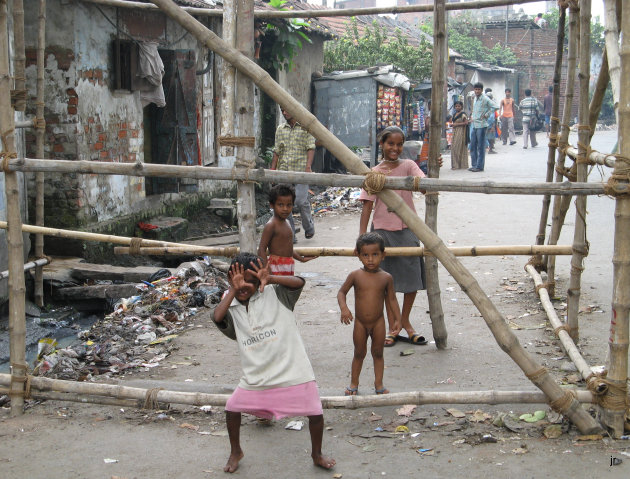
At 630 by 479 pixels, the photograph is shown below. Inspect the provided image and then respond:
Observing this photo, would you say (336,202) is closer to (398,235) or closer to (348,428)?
(398,235)

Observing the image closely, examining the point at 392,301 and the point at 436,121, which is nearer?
the point at 392,301

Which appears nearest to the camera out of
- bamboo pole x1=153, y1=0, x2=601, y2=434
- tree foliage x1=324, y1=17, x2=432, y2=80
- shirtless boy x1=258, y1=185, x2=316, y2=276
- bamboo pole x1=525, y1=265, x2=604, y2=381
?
bamboo pole x1=153, y1=0, x2=601, y2=434

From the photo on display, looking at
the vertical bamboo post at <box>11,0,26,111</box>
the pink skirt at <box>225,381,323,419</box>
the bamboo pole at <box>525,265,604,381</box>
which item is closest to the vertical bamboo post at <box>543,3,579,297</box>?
the bamboo pole at <box>525,265,604,381</box>

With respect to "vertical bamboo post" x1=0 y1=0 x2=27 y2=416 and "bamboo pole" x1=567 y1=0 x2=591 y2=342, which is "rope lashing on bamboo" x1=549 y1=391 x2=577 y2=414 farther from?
"vertical bamboo post" x1=0 y1=0 x2=27 y2=416

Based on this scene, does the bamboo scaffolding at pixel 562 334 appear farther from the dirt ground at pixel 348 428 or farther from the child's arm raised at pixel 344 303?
the child's arm raised at pixel 344 303

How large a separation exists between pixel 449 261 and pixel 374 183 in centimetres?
50

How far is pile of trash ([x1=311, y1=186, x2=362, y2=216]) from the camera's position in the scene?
12.0 metres

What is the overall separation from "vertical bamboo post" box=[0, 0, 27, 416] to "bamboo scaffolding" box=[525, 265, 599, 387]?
114 inches

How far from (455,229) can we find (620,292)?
6.37 metres

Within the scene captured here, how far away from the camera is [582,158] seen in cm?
429

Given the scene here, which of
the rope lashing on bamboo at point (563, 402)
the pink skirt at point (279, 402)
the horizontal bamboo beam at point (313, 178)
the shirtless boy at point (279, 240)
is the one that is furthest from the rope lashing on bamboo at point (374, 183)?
the rope lashing on bamboo at point (563, 402)

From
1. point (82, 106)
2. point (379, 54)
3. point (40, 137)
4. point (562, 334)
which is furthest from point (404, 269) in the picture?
point (379, 54)

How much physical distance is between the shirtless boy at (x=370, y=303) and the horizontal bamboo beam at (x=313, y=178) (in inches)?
24.5

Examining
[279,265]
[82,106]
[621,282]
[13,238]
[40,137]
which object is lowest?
[279,265]
